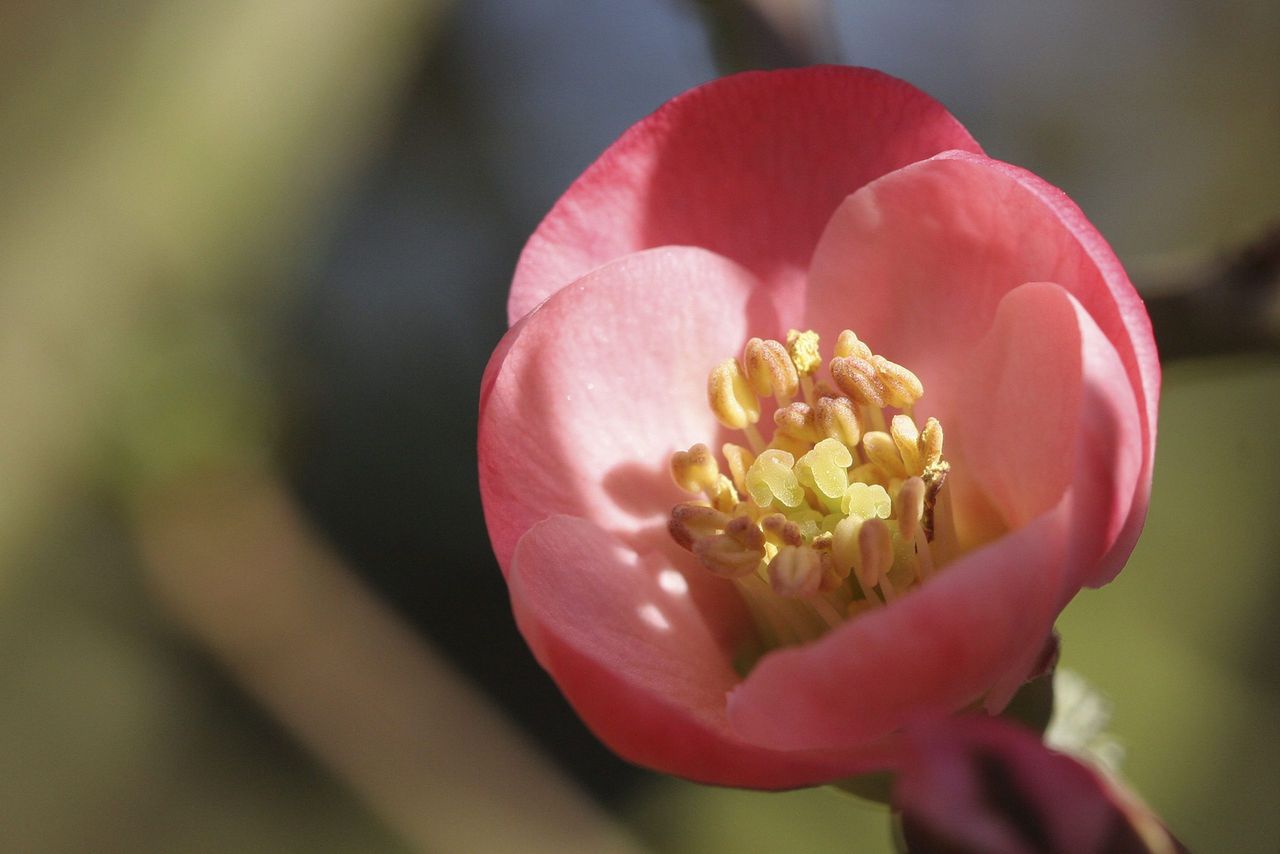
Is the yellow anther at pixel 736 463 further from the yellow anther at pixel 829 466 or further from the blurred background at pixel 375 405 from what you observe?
the blurred background at pixel 375 405

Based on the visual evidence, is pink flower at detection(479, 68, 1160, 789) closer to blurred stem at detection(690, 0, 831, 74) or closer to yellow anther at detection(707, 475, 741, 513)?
yellow anther at detection(707, 475, 741, 513)

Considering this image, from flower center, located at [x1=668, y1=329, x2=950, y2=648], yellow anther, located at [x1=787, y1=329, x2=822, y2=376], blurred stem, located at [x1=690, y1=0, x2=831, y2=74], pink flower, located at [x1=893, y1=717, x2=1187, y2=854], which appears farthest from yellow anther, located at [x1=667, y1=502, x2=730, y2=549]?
blurred stem, located at [x1=690, y1=0, x2=831, y2=74]

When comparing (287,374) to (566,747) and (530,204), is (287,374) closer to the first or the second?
(530,204)

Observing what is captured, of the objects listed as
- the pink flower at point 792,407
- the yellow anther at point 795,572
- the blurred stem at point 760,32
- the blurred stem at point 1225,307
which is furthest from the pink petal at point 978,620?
the blurred stem at point 760,32

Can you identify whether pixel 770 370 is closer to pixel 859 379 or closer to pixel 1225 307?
pixel 859 379

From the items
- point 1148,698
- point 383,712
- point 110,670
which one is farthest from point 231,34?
point 1148,698
